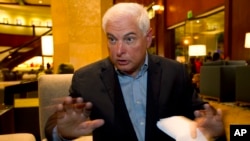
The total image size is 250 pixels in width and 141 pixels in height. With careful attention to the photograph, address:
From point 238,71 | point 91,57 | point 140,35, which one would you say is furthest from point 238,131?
point 238,71

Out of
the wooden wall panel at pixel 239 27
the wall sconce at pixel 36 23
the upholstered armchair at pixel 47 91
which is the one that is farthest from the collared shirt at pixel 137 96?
the wall sconce at pixel 36 23

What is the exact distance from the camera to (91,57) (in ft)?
13.3

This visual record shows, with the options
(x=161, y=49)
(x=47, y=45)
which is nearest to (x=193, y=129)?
(x=47, y=45)

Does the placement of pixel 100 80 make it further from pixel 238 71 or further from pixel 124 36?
pixel 238 71

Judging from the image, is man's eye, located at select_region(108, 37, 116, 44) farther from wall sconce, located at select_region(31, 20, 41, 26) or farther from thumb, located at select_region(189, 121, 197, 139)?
wall sconce, located at select_region(31, 20, 41, 26)

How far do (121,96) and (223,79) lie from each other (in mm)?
4722

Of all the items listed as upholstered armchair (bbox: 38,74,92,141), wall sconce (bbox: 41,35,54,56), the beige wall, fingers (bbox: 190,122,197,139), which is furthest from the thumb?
wall sconce (bbox: 41,35,54,56)

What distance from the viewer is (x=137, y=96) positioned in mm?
1477

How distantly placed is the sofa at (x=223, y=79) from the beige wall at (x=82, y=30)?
2.75 m


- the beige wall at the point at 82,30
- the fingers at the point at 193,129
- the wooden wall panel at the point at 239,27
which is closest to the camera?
the fingers at the point at 193,129

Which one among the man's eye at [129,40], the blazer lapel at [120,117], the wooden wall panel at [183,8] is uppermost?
the wooden wall panel at [183,8]

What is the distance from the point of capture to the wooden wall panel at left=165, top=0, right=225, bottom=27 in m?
6.89

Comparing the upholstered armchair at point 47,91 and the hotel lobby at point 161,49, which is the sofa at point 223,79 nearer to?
the hotel lobby at point 161,49

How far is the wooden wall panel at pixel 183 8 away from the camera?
6.89 meters
